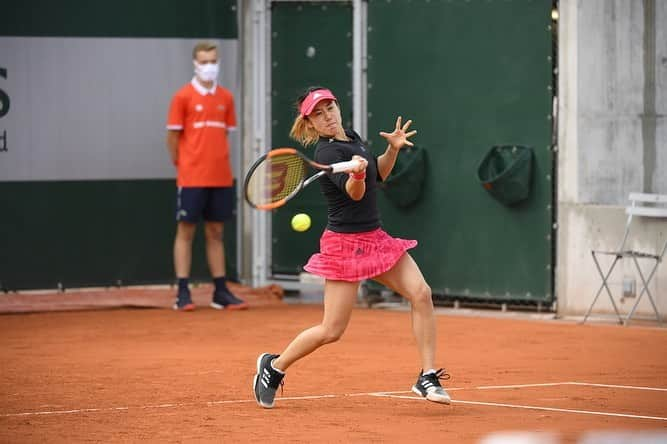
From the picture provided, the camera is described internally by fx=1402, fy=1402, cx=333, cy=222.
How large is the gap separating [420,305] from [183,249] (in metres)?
5.42

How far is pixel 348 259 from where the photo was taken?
779 cm

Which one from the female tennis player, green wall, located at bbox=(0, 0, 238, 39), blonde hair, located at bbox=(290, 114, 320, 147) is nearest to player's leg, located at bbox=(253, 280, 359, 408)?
the female tennis player

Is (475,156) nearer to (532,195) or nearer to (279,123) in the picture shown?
(532,195)

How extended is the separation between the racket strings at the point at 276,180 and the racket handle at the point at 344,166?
67 centimetres

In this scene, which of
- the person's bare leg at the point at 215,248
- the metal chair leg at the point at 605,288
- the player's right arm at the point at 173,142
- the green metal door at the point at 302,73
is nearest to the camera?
the metal chair leg at the point at 605,288

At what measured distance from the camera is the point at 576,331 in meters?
11.5

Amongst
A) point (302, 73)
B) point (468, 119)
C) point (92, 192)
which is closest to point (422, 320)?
point (468, 119)

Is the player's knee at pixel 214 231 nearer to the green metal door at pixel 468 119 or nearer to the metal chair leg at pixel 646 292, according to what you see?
the green metal door at pixel 468 119

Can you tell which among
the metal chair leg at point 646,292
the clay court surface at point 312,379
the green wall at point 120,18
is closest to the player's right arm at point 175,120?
the green wall at point 120,18

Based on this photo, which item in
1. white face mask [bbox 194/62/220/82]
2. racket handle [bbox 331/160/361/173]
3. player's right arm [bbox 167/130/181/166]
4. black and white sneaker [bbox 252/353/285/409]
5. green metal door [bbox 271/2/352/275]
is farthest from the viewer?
green metal door [bbox 271/2/352/275]

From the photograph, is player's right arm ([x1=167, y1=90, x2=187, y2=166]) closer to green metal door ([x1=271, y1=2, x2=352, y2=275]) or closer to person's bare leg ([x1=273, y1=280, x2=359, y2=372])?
green metal door ([x1=271, y1=2, x2=352, y2=275])

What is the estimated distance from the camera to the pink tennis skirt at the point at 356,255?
777cm

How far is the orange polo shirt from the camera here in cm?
1267

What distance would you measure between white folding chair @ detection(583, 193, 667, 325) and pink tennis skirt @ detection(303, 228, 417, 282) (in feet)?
13.8
